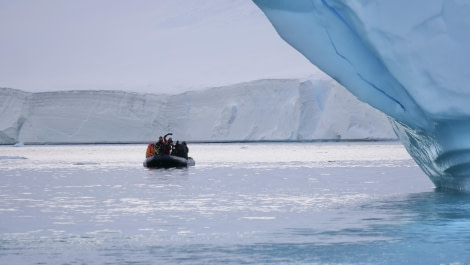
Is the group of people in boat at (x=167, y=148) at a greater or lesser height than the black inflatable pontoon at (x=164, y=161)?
greater

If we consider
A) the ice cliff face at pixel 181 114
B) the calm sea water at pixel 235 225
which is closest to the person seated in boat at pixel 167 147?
the calm sea water at pixel 235 225

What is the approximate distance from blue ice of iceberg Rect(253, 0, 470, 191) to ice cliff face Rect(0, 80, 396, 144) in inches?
1694

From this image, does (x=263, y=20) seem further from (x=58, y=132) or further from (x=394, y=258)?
(x=394, y=258)

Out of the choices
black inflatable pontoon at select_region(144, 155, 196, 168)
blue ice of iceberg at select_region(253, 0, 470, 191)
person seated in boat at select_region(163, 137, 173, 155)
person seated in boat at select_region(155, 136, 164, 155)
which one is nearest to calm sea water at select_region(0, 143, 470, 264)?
blue ice of iceberg at select_region(253, 0, 470, 191)

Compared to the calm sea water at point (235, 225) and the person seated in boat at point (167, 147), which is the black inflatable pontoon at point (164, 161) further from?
the calm sea water at point (235, 225)

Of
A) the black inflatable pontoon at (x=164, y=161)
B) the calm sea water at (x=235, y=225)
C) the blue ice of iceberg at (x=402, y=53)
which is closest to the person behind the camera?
the calm sea water at (x=235, y=225)

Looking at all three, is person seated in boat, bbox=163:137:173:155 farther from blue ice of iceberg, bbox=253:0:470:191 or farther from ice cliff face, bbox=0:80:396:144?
ice cliff face, bbox=0:80:396:144

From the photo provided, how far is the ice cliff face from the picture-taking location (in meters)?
56.8

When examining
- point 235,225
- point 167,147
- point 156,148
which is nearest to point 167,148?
point 167,147

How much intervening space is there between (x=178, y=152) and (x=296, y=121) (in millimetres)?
26513

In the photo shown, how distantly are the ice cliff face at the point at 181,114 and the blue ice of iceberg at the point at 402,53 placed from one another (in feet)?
141

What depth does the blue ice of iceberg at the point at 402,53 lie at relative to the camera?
11805mm

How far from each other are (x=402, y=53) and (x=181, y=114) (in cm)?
4809

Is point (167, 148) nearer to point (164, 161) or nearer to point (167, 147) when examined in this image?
point (167, 147)
